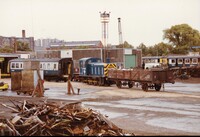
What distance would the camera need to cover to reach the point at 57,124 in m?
10.6

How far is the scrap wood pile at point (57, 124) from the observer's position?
10430 millimetres

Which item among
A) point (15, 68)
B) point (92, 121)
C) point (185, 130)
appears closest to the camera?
point (92, 121)

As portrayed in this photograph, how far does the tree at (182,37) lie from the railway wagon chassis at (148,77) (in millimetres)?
56684

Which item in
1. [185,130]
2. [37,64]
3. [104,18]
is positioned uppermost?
[104,18]

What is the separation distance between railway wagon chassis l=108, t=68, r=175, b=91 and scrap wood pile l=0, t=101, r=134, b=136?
2019 cm

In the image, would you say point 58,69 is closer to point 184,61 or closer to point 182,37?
point 184,61

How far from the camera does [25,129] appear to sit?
10.7 metres

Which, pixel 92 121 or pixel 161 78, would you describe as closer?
pixel 92 121

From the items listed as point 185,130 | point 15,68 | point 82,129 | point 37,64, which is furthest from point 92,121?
point 15,68

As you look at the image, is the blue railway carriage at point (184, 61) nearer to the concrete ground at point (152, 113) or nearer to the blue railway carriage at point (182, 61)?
the blue railway carriage at point (182, 61)

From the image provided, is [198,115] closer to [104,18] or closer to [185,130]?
[185,130]

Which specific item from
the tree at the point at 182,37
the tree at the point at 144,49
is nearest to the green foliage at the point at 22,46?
the tree at the point at 144,49

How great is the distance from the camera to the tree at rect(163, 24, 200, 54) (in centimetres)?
9020

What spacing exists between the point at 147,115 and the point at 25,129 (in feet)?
31.5
